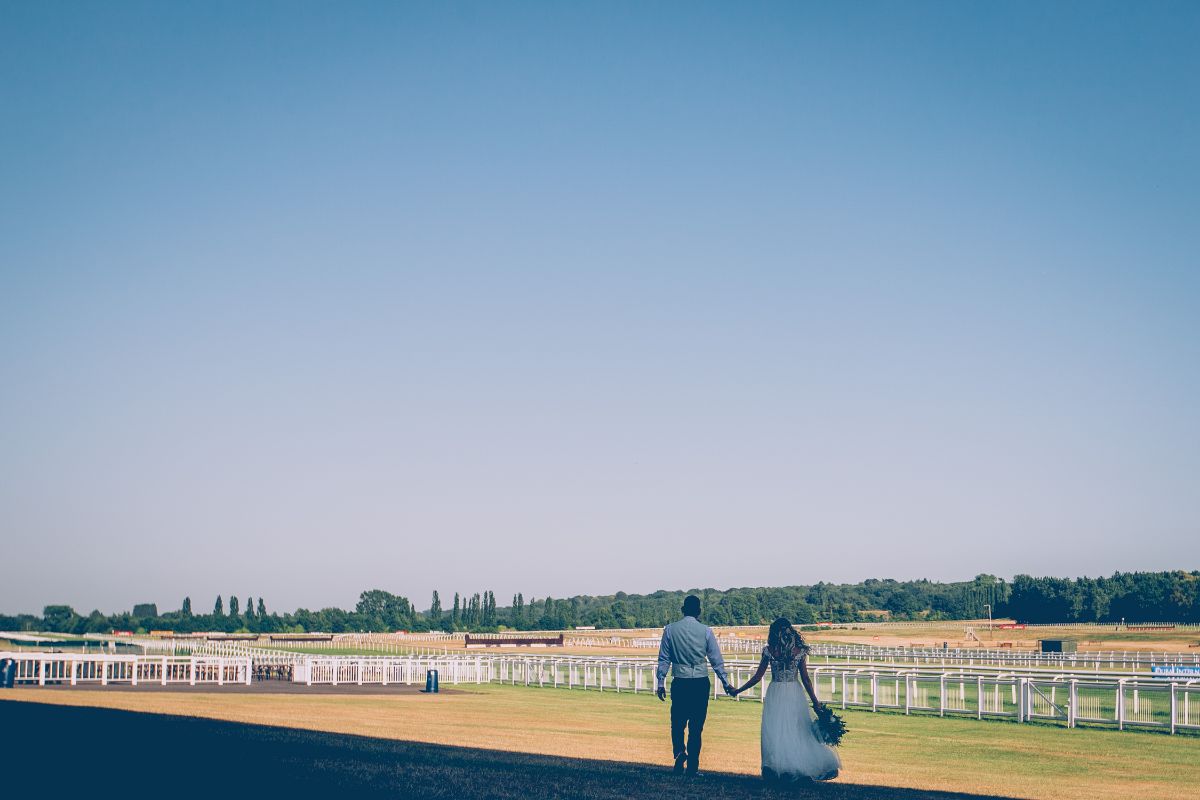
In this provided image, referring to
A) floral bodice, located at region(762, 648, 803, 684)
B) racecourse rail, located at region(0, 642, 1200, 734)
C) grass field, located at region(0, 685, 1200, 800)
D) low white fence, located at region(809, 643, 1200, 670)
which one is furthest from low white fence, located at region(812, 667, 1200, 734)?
floral bodice, located at region(762, 648, 803, 684)

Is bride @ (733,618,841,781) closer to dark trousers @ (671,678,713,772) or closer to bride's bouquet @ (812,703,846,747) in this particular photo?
bride's bouquet @ (812,703,846,747)

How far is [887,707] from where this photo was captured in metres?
33.6

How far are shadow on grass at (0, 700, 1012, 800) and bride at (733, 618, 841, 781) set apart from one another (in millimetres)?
277

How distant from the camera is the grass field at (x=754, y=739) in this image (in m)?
15.6

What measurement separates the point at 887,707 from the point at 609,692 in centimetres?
1168

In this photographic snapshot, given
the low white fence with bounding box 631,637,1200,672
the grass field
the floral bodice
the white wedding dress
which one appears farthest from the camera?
the low white fence with bounding box 631,637,1200,672

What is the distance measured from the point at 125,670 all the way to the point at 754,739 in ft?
107

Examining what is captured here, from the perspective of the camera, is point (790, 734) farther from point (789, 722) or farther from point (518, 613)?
point (518, 613)

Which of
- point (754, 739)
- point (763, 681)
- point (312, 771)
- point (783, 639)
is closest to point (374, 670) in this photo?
point (763, 681)

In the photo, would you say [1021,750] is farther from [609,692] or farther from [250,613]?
[250,613]

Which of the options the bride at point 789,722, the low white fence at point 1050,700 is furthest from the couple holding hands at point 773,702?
the low white fence at point 1050,700

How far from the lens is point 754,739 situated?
22.0m

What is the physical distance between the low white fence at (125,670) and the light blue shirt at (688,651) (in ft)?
108

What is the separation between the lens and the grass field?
15617 millimetres
